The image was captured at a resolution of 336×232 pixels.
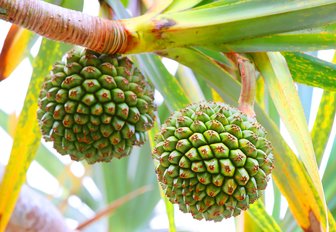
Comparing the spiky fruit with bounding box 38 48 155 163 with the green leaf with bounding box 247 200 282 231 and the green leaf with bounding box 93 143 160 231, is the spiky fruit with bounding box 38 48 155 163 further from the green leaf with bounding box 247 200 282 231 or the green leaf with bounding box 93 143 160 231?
the green leaf with bounding box 93 143 160 231

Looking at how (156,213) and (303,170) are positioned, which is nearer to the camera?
(303,170)

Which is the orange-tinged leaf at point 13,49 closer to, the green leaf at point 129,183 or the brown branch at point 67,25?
the brown branch at point 67,25

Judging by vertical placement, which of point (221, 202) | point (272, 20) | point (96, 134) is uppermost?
point (272, 20)

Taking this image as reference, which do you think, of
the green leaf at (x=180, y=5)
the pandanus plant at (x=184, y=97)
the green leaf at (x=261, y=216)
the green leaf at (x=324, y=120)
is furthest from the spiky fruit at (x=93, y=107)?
the green leaf at (x=324, y=120)

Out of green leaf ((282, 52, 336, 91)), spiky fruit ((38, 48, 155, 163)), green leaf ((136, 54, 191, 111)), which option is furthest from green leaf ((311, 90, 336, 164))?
spiky fruit ((38, 48, 155, 163))

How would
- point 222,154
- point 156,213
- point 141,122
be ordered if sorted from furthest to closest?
point 156,213
point 141,122
point 222,154

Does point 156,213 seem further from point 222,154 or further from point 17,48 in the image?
point 222,154

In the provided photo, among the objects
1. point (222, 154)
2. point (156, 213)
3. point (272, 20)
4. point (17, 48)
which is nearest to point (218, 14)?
point (272, 20)

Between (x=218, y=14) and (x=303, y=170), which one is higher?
(x=218, y=14)
